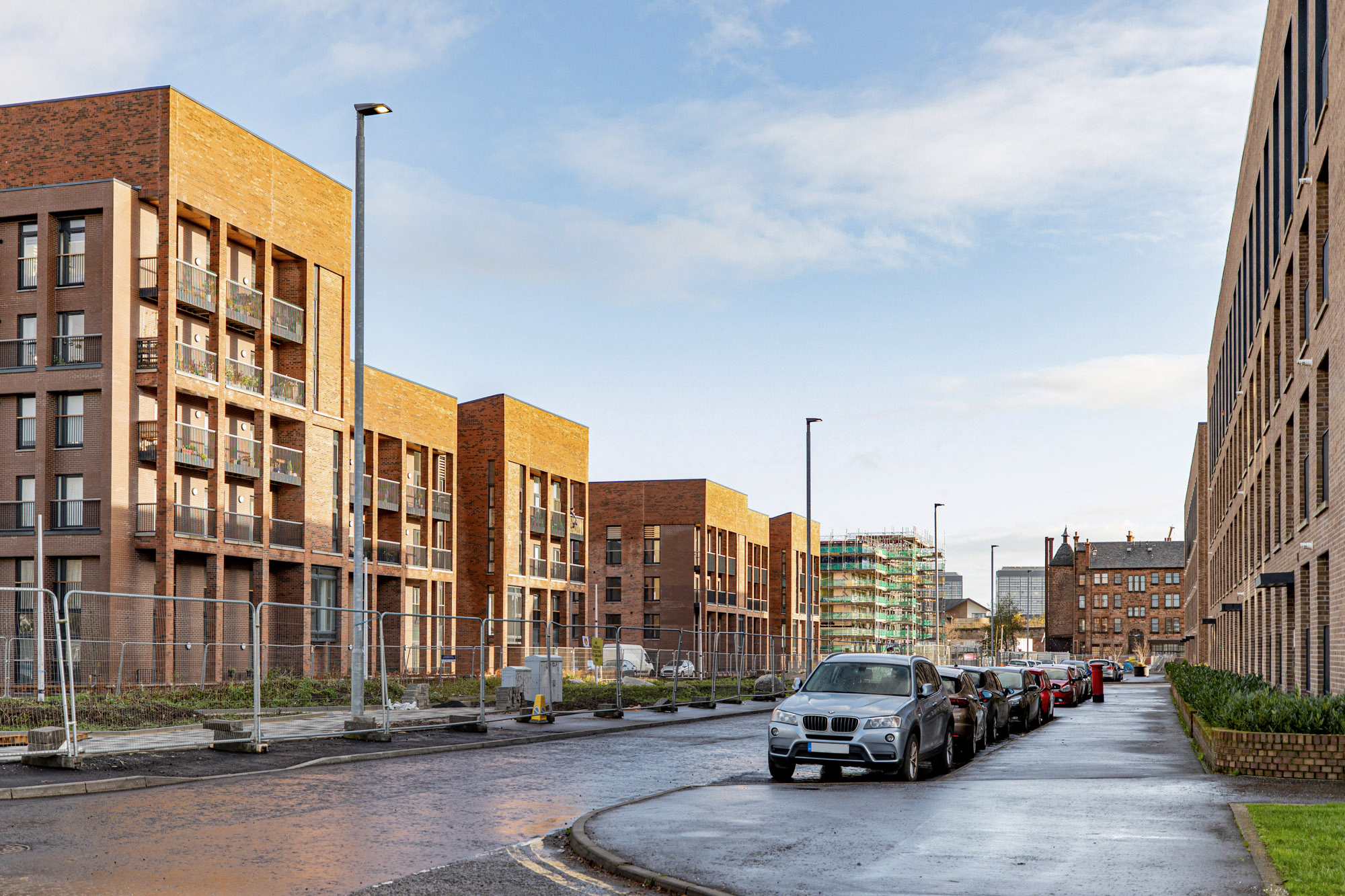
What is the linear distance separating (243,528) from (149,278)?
27.6 feet

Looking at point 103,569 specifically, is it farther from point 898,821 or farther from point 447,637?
point 898,821

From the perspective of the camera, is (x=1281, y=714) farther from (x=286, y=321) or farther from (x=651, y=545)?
(x=651, y=545)

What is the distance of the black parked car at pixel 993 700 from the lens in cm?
2469

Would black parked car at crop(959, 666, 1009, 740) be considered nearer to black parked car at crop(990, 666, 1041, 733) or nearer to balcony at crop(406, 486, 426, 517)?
black parked car at crop(990, 666, 1041, 733)

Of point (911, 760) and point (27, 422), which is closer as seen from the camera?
point (911, 760)

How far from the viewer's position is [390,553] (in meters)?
52.8

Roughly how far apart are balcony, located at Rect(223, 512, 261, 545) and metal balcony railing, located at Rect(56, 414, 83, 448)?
4.91 m

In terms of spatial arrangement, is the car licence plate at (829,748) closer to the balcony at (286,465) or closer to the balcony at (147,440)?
the balcony at (147,440)

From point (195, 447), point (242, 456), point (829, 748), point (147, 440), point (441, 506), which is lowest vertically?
point (829, 748)

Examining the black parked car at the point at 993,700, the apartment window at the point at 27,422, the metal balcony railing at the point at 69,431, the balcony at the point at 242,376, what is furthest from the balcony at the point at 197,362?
the black parked car at the point at 993,700

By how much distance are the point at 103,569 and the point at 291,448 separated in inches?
350

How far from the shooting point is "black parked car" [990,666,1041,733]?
28.8 metres

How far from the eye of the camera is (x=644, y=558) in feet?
293

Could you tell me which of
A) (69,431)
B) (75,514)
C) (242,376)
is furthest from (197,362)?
(75,514)
